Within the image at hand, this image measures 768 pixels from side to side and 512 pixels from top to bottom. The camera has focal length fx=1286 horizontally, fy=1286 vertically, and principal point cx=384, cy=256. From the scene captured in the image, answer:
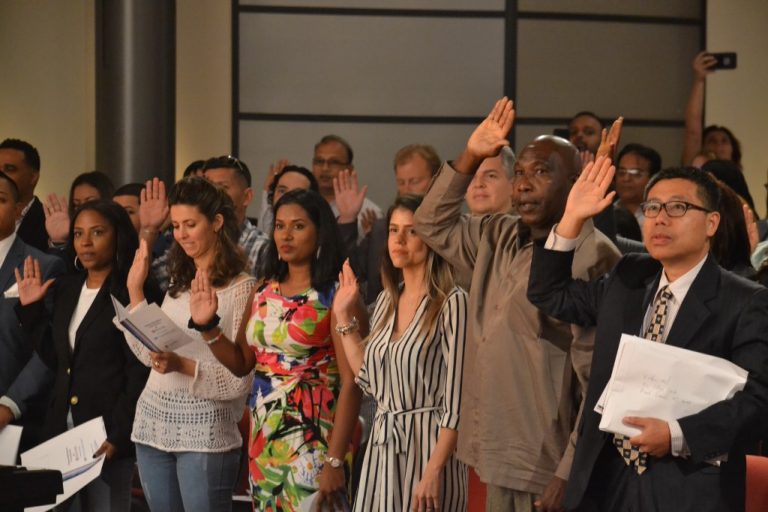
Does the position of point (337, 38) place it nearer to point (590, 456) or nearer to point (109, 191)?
point (109, 191)

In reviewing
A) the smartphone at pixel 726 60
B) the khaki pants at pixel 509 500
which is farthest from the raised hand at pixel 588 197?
the smartphone at pixel 726 60

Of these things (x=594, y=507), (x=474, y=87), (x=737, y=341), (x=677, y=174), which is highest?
(x=474, y=87)

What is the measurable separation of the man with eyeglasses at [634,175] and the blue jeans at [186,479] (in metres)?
2.69

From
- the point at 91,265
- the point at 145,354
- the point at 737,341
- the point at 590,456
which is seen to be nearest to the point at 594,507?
the point at 590,456

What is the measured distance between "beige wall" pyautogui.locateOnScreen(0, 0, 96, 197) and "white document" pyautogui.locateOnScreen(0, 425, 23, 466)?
3828mm

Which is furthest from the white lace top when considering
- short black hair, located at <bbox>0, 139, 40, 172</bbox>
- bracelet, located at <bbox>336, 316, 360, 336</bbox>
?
short black hair, located at <bbox>0, 139, 40, 172</bbox>

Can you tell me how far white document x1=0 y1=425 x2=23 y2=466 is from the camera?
4613 mm

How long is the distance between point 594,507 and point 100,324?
2197 millimetres

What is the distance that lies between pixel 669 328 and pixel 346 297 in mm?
1345

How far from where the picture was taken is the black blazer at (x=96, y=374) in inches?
178

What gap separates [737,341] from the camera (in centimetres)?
290

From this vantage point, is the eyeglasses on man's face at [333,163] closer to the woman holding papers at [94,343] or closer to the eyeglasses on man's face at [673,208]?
the woman holding papers at [94,343]

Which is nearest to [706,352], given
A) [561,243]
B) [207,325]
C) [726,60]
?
[561,243]

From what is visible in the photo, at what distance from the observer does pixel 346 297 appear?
4.09 m
